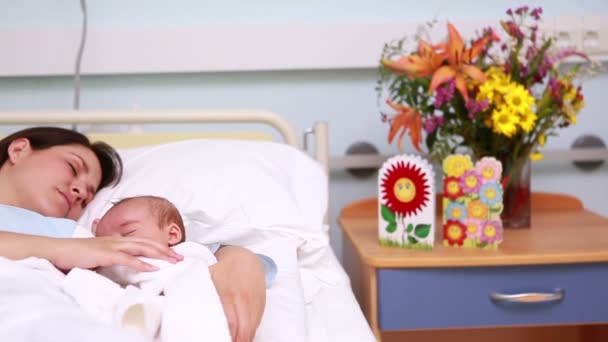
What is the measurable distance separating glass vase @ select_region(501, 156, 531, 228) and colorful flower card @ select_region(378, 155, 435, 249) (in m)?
0.28

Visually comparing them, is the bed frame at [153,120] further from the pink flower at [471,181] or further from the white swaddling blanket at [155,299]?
the white swaddling blanket at [155,299]

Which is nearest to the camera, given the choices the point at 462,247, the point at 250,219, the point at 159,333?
the point at 159,333

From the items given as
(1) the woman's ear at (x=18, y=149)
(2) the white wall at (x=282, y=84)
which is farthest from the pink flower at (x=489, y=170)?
(1) the woman's ear at (x=18, y=149)

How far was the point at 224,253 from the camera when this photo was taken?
983 millimetres

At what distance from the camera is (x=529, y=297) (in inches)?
51.0

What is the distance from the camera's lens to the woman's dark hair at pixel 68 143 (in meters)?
1.31

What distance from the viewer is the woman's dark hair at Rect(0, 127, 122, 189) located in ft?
4.31

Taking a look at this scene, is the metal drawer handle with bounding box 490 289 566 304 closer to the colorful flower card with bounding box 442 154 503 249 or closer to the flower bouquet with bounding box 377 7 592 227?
the colorful flower card with bounding box 442 154 503 249

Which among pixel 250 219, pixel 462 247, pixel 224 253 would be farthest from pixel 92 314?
pixel 462 247

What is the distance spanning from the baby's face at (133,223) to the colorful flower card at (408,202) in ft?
1.81

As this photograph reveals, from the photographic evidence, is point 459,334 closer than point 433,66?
No

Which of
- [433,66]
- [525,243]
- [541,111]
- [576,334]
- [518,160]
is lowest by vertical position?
[576,334]

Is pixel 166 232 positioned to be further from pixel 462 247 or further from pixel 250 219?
pixel 462 247

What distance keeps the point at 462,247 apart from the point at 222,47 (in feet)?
2.82
